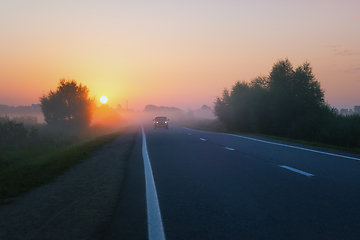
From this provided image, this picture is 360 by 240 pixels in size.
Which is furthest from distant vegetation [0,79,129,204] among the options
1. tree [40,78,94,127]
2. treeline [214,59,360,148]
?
treeline [214,59,360,148]

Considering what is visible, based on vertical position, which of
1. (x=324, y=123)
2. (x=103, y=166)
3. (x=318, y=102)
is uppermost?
(x=318, y=102)

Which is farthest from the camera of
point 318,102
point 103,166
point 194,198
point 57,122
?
point 57,122

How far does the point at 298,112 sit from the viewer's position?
29906 millimetres

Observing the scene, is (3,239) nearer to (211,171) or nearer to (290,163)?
(211,171)

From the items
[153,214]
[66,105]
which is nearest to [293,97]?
[153,214]

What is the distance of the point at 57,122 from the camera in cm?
4228

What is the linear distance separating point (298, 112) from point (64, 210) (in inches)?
1156

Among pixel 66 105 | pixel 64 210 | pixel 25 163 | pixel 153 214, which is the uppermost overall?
pixel 66 105

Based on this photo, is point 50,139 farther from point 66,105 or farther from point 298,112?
point 298,112

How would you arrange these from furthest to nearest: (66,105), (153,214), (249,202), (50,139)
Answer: (66,105) → (50,139) → (249,202) → (153,214)

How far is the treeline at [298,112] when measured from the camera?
834 inches

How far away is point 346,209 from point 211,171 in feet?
13.4

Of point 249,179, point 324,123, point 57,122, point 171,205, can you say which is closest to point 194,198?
point 171,205

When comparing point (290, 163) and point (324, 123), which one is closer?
point (290, 163)
